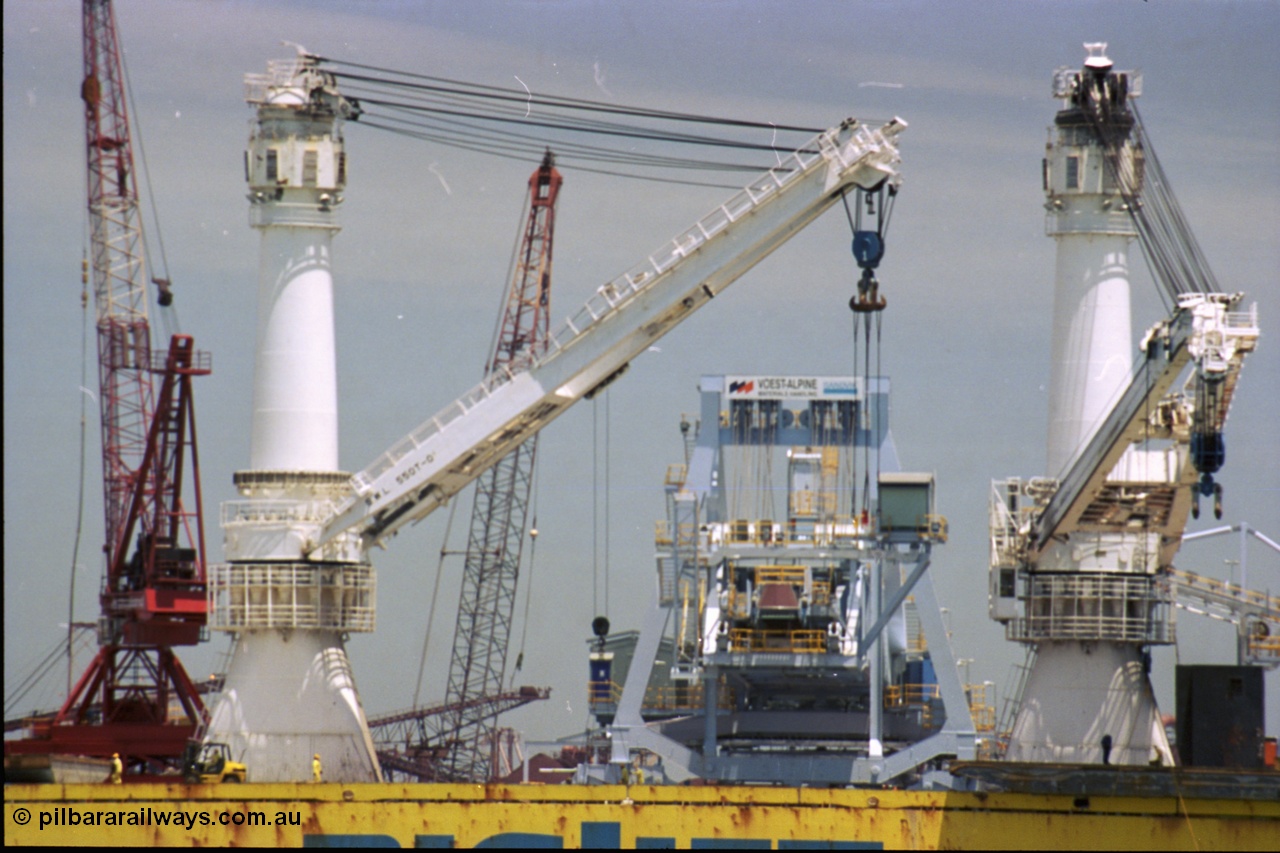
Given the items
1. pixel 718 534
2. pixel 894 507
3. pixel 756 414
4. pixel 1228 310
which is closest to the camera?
pixel 1228 310

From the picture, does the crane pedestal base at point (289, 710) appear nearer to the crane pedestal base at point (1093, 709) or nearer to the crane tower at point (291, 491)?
the crane tower at point (291, 491)

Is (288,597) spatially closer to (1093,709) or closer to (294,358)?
(294,358)

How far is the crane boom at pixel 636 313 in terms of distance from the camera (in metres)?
58.6

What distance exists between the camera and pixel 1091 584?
62.1 metres

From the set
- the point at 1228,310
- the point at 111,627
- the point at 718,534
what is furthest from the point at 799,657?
the point at 111,627

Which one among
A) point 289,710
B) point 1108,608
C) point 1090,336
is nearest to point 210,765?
point 289,710

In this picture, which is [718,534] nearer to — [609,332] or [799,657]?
[799,657]

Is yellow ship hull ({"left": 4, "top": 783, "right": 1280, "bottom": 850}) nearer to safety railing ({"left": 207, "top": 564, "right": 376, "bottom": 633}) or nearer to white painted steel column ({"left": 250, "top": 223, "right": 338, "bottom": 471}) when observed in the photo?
safety railing ({"left": 207, "top": 564, "right": 376, "bottom": 633})

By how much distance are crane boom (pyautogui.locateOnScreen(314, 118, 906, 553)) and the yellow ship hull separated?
40.2 ft

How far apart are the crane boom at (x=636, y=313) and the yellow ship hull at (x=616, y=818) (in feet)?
40.2

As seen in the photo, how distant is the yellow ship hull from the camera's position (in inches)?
1868

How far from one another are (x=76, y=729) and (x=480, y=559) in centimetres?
3090

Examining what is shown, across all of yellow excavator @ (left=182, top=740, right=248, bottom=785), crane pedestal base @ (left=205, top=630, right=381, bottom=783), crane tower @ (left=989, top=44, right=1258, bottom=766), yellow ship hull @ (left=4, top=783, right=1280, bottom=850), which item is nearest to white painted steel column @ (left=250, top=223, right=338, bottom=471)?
crane pedestal base @ (left=205, top=630, right=381, bottom=783)

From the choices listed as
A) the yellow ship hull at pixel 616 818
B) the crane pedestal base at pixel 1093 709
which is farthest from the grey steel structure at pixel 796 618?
the yellow ship hull at pixel 616 818
